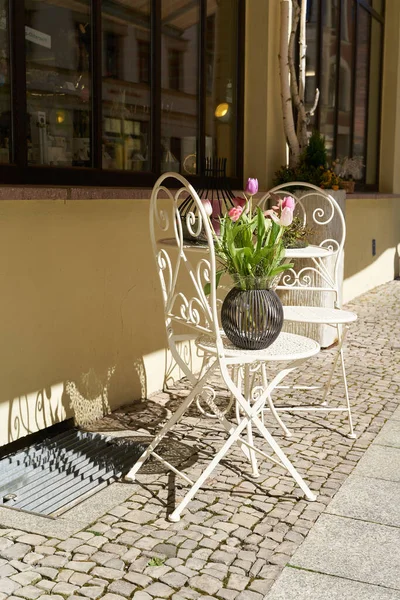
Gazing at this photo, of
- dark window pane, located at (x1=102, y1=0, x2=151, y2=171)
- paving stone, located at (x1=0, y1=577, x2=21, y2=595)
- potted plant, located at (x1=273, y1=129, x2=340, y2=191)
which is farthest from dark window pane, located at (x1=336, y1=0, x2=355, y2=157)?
Result: paving stone, located at (x1=0, y1=577, x2=21, y2=595)

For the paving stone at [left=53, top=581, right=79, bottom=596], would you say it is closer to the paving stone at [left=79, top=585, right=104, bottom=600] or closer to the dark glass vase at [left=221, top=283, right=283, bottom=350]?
the paving stone at [left=79, top=585, right=104, bottom=600]

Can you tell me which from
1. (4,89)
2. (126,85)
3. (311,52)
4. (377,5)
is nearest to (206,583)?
(4,89)

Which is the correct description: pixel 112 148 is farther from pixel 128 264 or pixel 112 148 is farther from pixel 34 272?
pixel 34 272

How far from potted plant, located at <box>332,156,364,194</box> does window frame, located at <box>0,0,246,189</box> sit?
2.54 metres

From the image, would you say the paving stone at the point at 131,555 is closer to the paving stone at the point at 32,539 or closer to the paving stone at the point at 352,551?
the paving stone at the point at 32,539

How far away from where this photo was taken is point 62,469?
3.71 m

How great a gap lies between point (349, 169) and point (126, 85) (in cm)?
481

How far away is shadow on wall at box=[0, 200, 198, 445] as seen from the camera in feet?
12.5

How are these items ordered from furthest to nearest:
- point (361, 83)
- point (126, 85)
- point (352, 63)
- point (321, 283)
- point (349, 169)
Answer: point (361, 83) < point (352, 63) < point (349, 169) < point (321, 283) < point (126, 85)

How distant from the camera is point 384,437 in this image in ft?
14.0

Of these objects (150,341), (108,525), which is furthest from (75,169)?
(108,525)

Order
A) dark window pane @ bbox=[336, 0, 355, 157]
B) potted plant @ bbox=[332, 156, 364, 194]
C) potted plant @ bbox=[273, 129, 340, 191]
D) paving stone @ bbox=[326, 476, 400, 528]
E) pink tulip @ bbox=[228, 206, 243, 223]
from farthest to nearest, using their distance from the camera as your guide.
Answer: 1. dark window pane @ bbox=[336, 0, 355, 157]
2. potted plant @ bbox=[332, 156, 364, 194]
3. potted plant @ bbox=[273, 129, 340, 191]
4. pink tulip @ bbox=[228, 206, 243, 223]
5. paving stone @ bbox=[326, 476, 400, 528]

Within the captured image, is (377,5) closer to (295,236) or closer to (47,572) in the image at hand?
(295,236)

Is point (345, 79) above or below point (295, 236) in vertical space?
above
